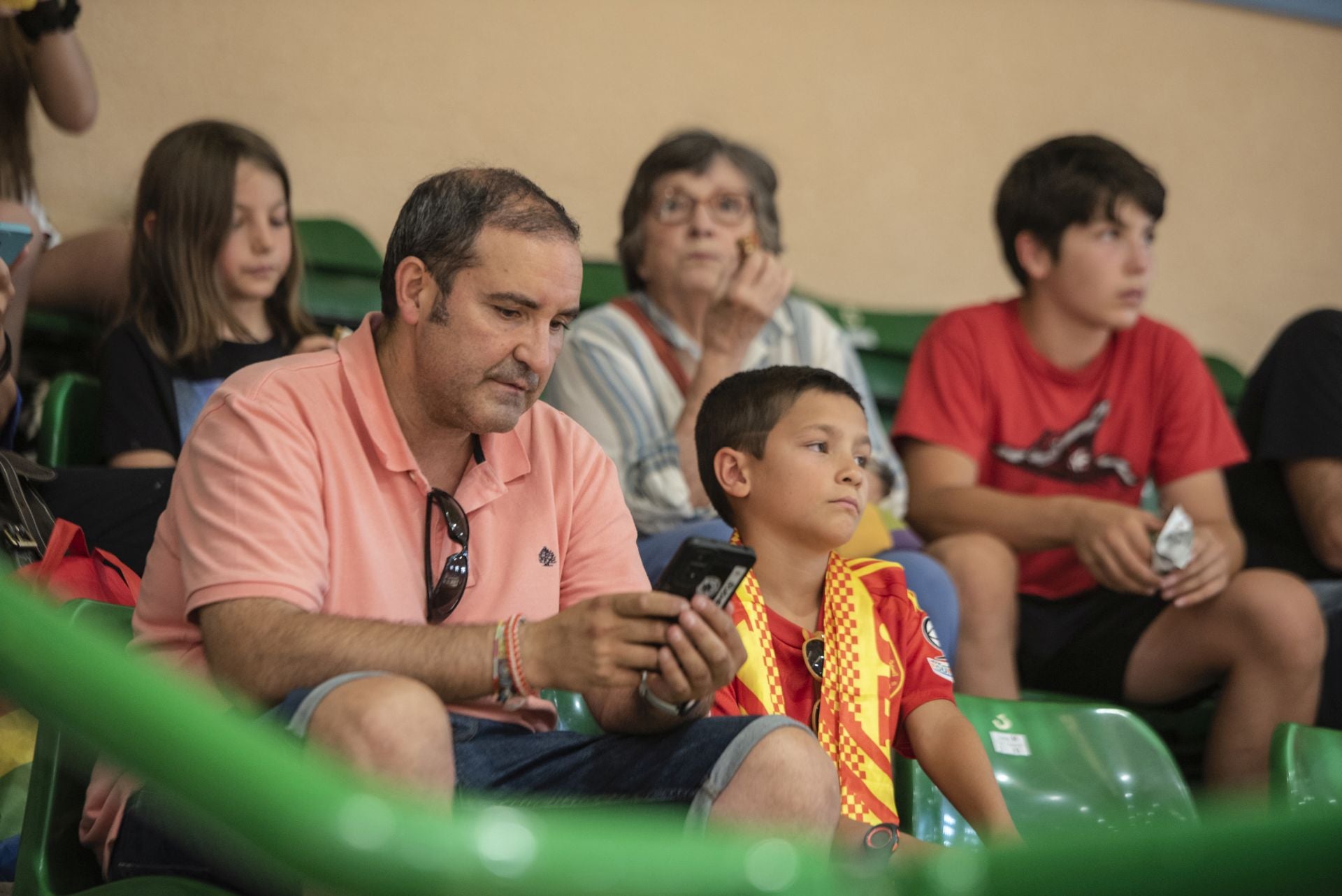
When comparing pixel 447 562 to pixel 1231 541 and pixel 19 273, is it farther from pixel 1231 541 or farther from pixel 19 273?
pixel 1231 541

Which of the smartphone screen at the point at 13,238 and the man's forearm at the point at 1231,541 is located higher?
the smartphone screen at the point at 13,238

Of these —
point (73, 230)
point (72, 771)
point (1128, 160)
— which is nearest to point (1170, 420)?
point (1128, 160)

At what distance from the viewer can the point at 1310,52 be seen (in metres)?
3.89

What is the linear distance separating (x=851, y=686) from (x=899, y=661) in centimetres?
10

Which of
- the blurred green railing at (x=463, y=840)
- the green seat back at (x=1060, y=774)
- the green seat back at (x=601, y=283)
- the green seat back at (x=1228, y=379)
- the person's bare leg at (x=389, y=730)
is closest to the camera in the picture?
the blurred green railing at (x=463, y=840)

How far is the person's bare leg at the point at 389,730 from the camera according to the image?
3.47ft

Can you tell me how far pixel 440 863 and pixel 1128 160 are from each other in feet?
7.54

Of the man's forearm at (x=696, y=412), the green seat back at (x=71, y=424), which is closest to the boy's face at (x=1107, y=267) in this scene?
the man's forearm at (x=696, y=412)

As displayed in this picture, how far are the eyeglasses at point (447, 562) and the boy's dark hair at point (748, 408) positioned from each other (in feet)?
1.77

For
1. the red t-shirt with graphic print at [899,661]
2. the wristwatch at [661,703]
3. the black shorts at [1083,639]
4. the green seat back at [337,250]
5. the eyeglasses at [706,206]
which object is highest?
the eyeglasses at [706,206]

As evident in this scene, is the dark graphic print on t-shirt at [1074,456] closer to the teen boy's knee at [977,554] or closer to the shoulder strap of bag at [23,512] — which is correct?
the teen boy's knee at [977,554]

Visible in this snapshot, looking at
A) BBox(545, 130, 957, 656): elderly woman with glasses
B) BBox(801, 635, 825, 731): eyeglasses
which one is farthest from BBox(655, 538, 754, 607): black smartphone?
BBox(545, 130, 957, 656): elderly woman with glasses

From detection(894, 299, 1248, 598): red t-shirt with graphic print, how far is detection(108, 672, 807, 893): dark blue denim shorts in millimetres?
1260

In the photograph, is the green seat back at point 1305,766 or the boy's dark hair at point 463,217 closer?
the boy's dark hair at point 463,217
